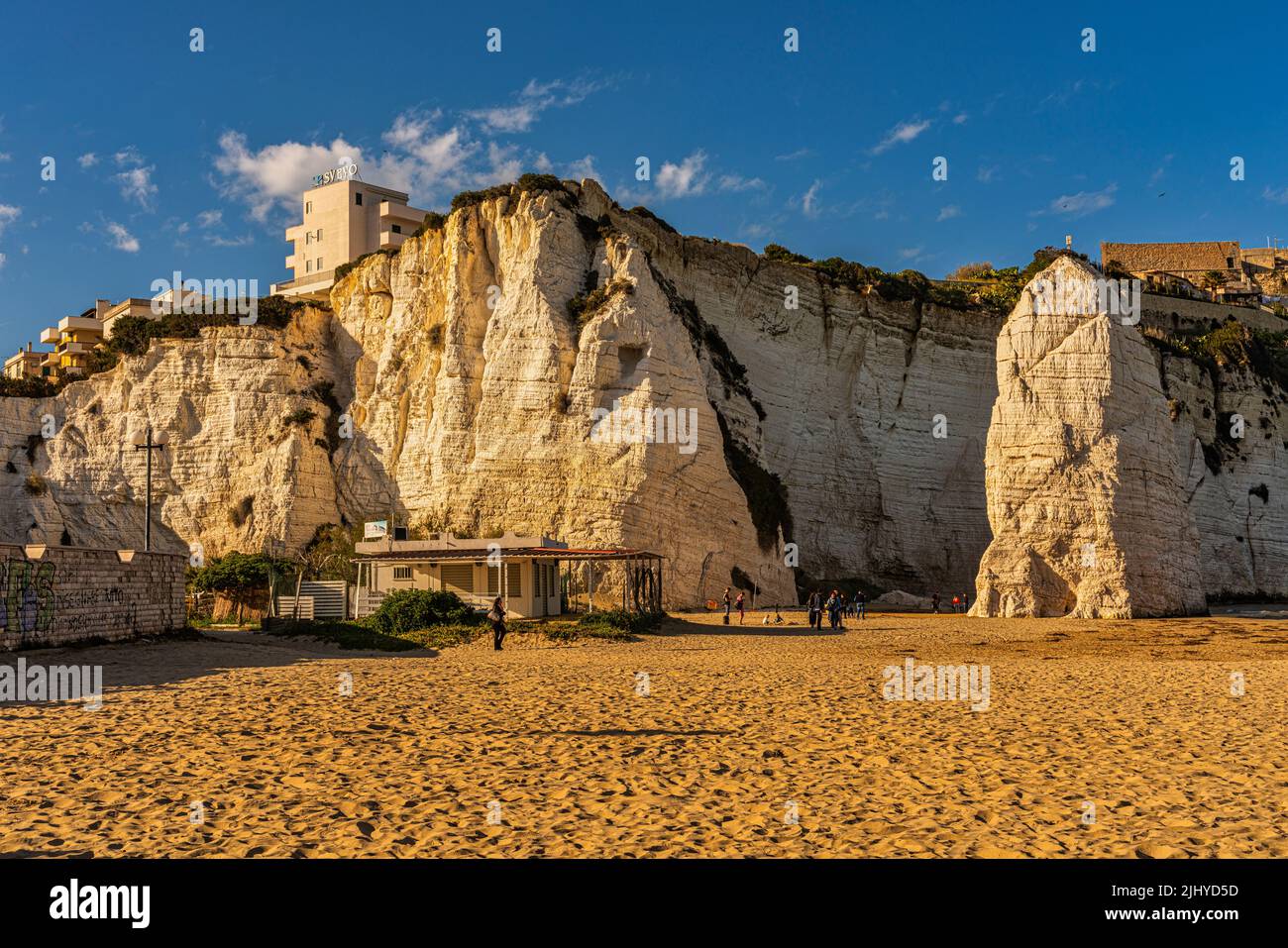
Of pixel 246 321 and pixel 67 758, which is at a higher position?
pixel 246 321

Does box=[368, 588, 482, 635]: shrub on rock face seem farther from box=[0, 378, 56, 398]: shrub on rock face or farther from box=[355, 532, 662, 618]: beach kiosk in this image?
box=[0, 378, 56, 398]: shrub on rock face

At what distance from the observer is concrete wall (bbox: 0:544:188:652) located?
730 inches

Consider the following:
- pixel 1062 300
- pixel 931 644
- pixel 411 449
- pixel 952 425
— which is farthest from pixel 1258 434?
pixel 411 449

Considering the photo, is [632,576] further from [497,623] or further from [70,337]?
[70,337]

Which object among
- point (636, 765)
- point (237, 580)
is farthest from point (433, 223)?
point (636, 765)

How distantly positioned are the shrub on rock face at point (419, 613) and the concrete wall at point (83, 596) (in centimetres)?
488

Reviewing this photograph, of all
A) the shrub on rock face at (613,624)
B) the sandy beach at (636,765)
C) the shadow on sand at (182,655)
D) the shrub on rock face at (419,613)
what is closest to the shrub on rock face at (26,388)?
the shadow on sand at (182,655)

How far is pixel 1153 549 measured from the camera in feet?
120

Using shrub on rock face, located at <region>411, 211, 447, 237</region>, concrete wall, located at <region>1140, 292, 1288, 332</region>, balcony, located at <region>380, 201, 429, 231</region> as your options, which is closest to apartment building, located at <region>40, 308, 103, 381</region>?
balcony, located at <region>380, 201, 429, 231</region>

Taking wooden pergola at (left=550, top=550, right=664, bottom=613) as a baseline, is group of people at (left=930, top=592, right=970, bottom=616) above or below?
below

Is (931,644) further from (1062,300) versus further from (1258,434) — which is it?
(1258,434)

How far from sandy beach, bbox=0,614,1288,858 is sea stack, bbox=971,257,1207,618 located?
60.4 ft

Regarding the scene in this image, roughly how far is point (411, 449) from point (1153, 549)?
28543 mm

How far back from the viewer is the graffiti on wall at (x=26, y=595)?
1828cm
